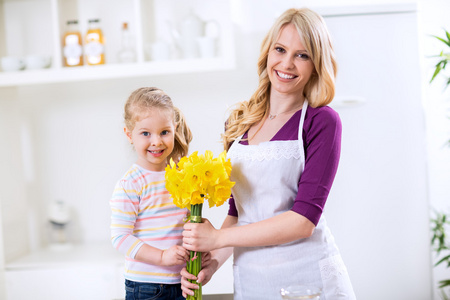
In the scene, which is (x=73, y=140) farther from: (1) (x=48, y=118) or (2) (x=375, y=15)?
(2) (x=375, y=15)

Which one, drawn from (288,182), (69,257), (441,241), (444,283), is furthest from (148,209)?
(444,283)

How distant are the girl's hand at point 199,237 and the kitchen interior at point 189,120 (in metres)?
1.26

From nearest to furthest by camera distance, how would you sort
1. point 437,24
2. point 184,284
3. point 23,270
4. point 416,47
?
point 184,284 → point 416,47 → point 23,270 → point 437,24

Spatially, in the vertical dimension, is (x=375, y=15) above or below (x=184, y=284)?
above

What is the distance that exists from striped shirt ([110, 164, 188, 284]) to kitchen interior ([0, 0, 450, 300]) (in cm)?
106

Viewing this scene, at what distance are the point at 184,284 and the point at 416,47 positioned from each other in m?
2.06

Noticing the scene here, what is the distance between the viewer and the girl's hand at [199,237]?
1.36 metres

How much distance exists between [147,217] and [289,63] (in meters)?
0.61

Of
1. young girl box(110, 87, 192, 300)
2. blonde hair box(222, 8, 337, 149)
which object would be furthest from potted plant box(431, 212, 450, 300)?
young girl box(110, 87, 192, 300)

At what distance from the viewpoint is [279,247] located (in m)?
1.48

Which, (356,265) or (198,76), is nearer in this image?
(356,265)

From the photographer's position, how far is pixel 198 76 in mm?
3363

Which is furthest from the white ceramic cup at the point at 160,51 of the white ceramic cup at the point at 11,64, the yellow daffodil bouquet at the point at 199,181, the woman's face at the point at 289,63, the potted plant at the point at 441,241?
the potted plant at the point at 441,241

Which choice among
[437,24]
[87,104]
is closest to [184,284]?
[87,104]
